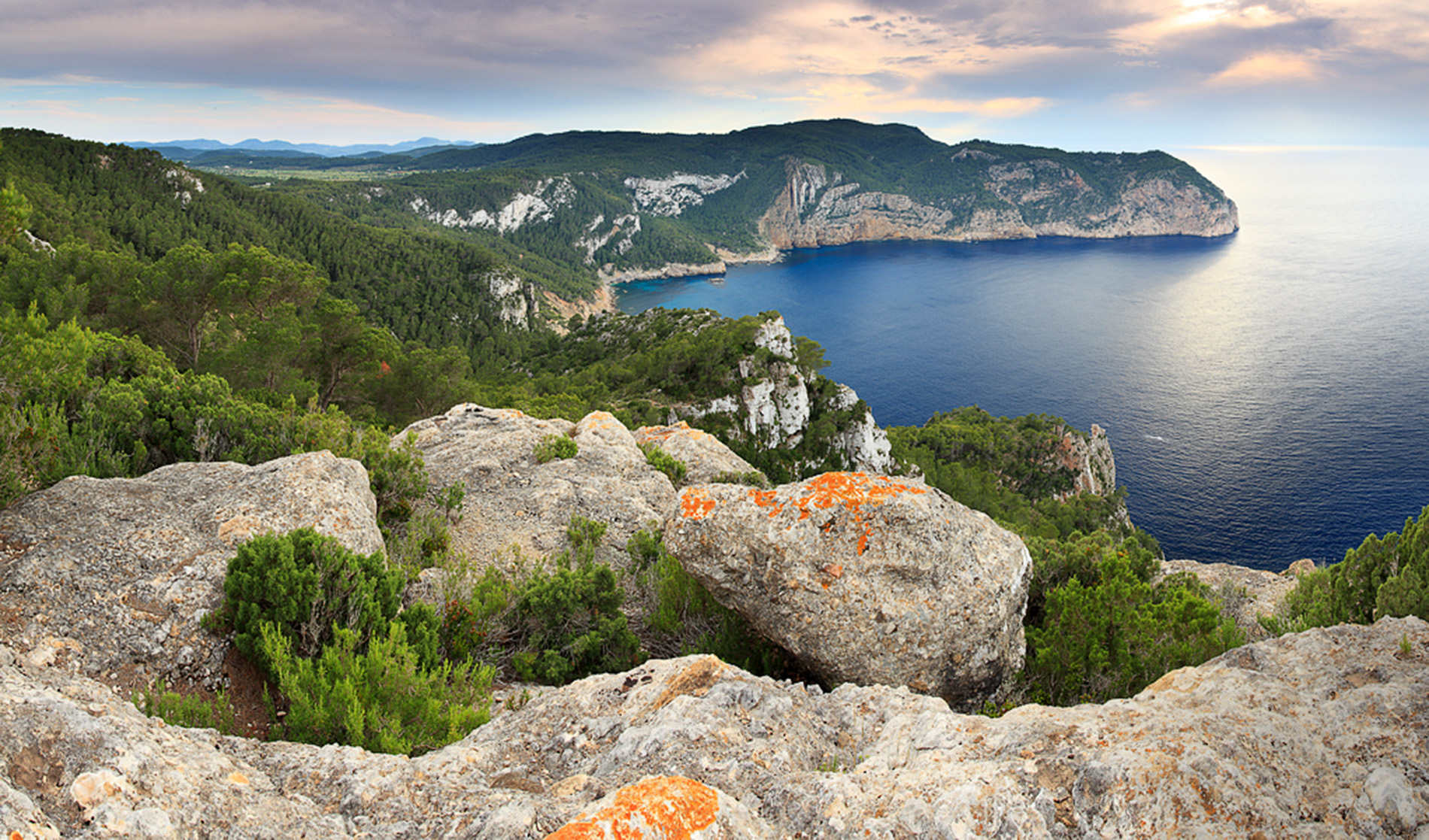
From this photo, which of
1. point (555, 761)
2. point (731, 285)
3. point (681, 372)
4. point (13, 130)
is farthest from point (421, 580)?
point (731, 285)

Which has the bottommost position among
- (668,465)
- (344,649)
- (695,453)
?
(695,453)

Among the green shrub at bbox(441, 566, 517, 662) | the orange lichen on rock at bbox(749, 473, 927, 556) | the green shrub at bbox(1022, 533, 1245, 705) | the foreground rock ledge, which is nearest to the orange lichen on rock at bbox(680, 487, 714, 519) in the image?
the orange lichen on rock at bbox(749, 473, 927, 556)

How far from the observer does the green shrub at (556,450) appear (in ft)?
61.5

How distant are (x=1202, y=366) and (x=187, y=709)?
113521mm

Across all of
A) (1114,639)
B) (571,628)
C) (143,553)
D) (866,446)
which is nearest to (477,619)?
(571,628)

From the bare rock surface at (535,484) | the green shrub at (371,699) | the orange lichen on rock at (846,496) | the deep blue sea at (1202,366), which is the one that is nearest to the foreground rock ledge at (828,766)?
the green shrub at (371,699)

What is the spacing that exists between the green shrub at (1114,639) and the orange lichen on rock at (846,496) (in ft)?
9.55

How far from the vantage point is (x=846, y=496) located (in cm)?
974

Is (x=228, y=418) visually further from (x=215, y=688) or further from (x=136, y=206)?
(x=136, y=206)

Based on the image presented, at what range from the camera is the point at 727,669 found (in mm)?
7254

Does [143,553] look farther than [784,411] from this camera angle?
No

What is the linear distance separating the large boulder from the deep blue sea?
186ft

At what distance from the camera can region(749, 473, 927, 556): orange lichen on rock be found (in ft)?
31.0

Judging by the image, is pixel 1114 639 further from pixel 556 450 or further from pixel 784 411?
pixel 784 411
